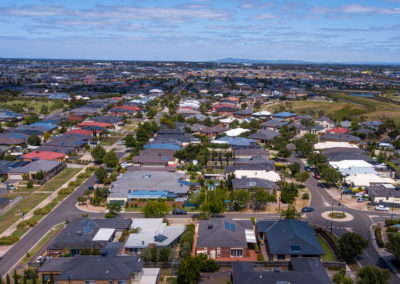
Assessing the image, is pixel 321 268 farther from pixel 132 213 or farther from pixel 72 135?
pixel 72 135

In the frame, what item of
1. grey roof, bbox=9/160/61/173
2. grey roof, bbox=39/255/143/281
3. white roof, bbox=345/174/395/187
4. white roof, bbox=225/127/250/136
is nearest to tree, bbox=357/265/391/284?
grey roof, bbox=39/255/143/281

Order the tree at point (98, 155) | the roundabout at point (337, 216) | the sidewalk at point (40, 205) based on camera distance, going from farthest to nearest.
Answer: the tree at point (98, 155) → the roundabout at point (337, 216) → the sidewalk at point (40, 205)

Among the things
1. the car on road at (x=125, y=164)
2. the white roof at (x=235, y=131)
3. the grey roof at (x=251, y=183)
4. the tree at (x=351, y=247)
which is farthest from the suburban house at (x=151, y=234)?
the white roof at (x=235, y=131)

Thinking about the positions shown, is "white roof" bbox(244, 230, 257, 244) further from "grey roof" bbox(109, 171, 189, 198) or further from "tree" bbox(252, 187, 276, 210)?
"grey roof" bbox(109, 171, 189, 198)

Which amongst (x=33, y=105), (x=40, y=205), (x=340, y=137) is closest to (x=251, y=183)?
(x=40, y=205)

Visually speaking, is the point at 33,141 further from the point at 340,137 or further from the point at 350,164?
the point at 340,137

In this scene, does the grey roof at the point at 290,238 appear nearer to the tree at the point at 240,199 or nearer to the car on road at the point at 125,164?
the tree at the point at 240,199
